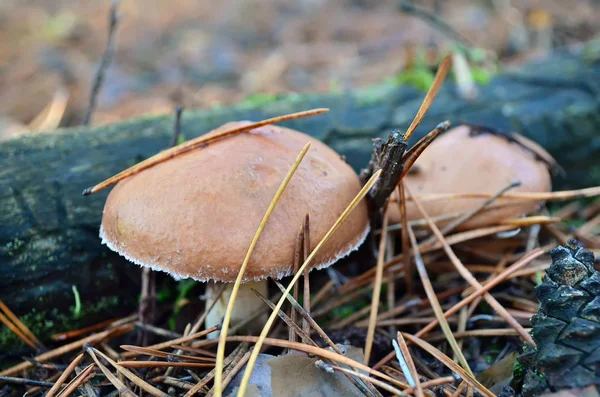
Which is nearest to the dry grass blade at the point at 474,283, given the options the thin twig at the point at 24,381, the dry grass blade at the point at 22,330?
the thin twig at the point at 24,381

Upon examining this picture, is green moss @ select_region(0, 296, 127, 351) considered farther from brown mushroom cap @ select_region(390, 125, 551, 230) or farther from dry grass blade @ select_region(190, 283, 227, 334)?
brown mushroom cap @ select_region(390, 125, 551, 230)

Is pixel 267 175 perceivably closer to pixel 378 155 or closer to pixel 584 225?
pixel 378 155

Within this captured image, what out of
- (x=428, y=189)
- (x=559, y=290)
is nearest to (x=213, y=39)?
(x=428, y=189)

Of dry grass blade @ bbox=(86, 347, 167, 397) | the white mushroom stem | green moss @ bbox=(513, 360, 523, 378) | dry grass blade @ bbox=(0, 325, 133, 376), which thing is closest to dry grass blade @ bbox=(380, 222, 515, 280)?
the white mushroom stem

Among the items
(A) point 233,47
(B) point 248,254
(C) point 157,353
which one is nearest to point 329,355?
(B) point 248,254

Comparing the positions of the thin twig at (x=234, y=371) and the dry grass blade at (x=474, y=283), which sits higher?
the dry grass blade at (x=474, y=283)

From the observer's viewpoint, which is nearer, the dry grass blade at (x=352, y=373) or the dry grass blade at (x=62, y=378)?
the dry grass blade at (x=352, y=373)

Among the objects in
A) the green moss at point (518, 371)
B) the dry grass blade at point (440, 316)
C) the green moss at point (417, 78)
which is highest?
the green moss at point (417, 78)

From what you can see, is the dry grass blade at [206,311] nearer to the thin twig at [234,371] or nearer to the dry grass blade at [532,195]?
the thin twig at [234,371]
